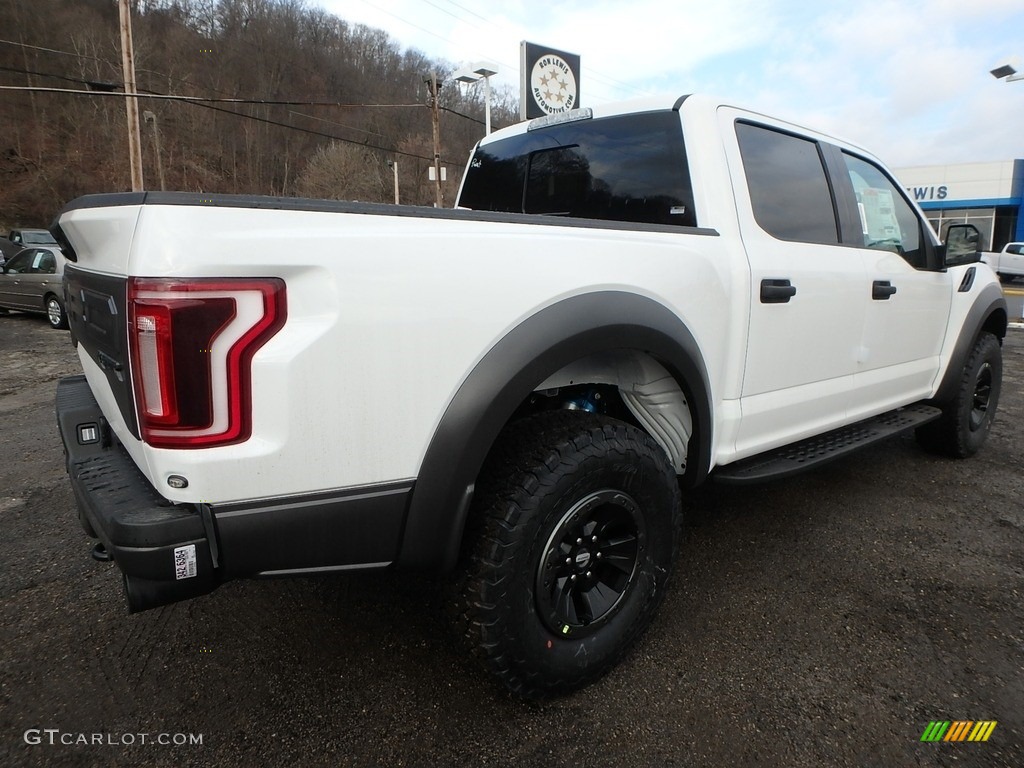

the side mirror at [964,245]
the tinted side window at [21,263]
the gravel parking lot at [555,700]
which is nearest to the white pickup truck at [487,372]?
the gravel parking lot at [555,700]

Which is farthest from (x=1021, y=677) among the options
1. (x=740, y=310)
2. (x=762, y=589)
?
(x=740, y=310)

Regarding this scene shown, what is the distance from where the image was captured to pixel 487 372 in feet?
5.40

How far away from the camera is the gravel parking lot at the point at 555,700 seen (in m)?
1.81

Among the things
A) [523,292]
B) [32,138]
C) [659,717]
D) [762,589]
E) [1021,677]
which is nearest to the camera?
[523,292]

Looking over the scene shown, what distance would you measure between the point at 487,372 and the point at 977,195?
4039cm

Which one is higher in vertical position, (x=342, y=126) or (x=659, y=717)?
(x=342, y=126)

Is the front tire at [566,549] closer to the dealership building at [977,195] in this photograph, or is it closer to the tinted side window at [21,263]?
the tinted side window at [21,263]

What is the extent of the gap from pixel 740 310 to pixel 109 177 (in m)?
52.7

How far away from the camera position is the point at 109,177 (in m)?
44.4

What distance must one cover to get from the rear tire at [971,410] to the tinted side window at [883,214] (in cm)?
101

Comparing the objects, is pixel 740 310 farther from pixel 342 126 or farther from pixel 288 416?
pixel 342 126

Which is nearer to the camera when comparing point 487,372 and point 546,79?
point 487,372
